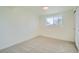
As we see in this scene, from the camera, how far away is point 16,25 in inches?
53.6

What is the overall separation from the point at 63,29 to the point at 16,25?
0.68 meters

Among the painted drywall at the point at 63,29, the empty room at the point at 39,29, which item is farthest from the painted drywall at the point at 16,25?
the painted drywall at the point at 63,29

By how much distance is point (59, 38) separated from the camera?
1.38m

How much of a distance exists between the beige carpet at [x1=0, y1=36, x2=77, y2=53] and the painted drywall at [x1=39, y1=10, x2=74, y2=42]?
0.07m

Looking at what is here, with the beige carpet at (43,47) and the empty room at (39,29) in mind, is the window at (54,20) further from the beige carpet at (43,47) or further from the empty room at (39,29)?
the beige carpet at (43,47)

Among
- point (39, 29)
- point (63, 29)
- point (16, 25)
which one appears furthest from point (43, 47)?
point (16, 25)

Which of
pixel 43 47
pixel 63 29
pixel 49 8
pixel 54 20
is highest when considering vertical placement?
pixel 49 8

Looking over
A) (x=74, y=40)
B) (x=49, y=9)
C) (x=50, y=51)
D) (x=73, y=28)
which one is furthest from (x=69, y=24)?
(x=50, y=51)

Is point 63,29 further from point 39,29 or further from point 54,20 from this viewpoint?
point 39,29

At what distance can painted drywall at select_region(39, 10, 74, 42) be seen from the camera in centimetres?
133

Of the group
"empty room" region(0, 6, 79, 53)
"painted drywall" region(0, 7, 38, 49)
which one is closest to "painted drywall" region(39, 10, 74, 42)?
"empty room" region(0, 6, 79, 53)

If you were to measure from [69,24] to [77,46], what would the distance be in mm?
334

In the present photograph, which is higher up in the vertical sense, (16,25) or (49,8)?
(49,8)

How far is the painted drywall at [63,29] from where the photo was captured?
1333 millimetres
